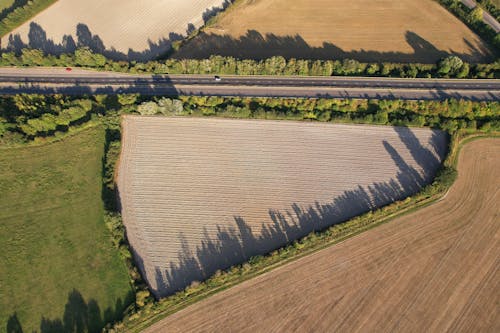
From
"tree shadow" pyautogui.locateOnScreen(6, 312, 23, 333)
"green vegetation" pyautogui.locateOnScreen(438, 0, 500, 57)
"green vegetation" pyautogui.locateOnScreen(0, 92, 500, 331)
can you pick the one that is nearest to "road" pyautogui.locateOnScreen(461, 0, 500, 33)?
"green vegetation" pyautogui.locateOnScreen(438, 0, 500, 57)

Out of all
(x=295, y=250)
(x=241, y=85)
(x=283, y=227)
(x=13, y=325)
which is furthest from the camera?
(x=241, y=85)

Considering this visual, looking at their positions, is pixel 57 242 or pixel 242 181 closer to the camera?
pixel 57 242

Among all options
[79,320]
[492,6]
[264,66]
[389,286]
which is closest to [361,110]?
[264,66]

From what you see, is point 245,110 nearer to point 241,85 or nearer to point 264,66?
point 241,85

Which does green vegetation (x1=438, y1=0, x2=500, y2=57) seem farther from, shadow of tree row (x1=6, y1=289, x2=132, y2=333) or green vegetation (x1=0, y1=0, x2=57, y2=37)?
green vegetation (x1=0, y1=0, x2=57, y2=37)

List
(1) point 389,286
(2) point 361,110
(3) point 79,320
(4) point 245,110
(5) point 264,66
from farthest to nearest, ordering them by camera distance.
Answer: (5) point 264,66 → (2) point 361,110 → (4) point 245,110 → (1) point 389,286 → (3) point 79,320

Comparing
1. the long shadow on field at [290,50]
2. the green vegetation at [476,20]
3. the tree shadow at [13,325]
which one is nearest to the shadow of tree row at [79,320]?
the tree shadow at [13,325]

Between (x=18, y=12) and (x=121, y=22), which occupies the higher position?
(x=18, y=12)
